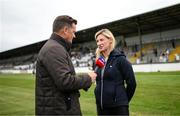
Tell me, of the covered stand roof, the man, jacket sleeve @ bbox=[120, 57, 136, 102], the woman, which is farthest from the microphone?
the covered stand roof

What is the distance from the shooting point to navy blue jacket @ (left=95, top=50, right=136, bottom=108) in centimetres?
450

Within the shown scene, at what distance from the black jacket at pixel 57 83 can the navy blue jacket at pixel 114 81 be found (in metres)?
0.88

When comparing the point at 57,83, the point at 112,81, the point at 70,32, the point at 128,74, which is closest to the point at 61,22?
the point at 70,32

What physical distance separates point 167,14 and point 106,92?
32.3 metres

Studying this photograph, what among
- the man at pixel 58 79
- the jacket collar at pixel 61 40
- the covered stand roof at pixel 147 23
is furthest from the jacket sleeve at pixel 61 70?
the covered stand roof at pixel 147 23

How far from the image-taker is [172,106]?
955cm

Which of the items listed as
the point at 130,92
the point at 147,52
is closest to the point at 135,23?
the point at 147,52

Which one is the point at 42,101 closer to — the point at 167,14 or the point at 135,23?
the point at 167,14

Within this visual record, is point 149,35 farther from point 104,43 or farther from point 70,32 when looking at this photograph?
point 70,32

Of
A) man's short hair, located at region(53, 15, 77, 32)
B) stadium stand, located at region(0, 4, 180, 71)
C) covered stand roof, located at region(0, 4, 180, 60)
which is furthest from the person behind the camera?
stadium stand, located at region(0, 4, 180, 71)

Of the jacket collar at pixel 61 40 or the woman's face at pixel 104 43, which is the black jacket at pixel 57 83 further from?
the woman's face at pixel 104 43

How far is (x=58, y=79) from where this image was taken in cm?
348

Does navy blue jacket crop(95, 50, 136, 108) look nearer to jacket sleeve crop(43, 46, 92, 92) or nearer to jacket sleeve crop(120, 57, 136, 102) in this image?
jacket sleeve crop(120, 57, 136, 102)

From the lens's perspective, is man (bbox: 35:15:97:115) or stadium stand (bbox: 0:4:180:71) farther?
stadium stand (bbox: 0:4:180:71)
